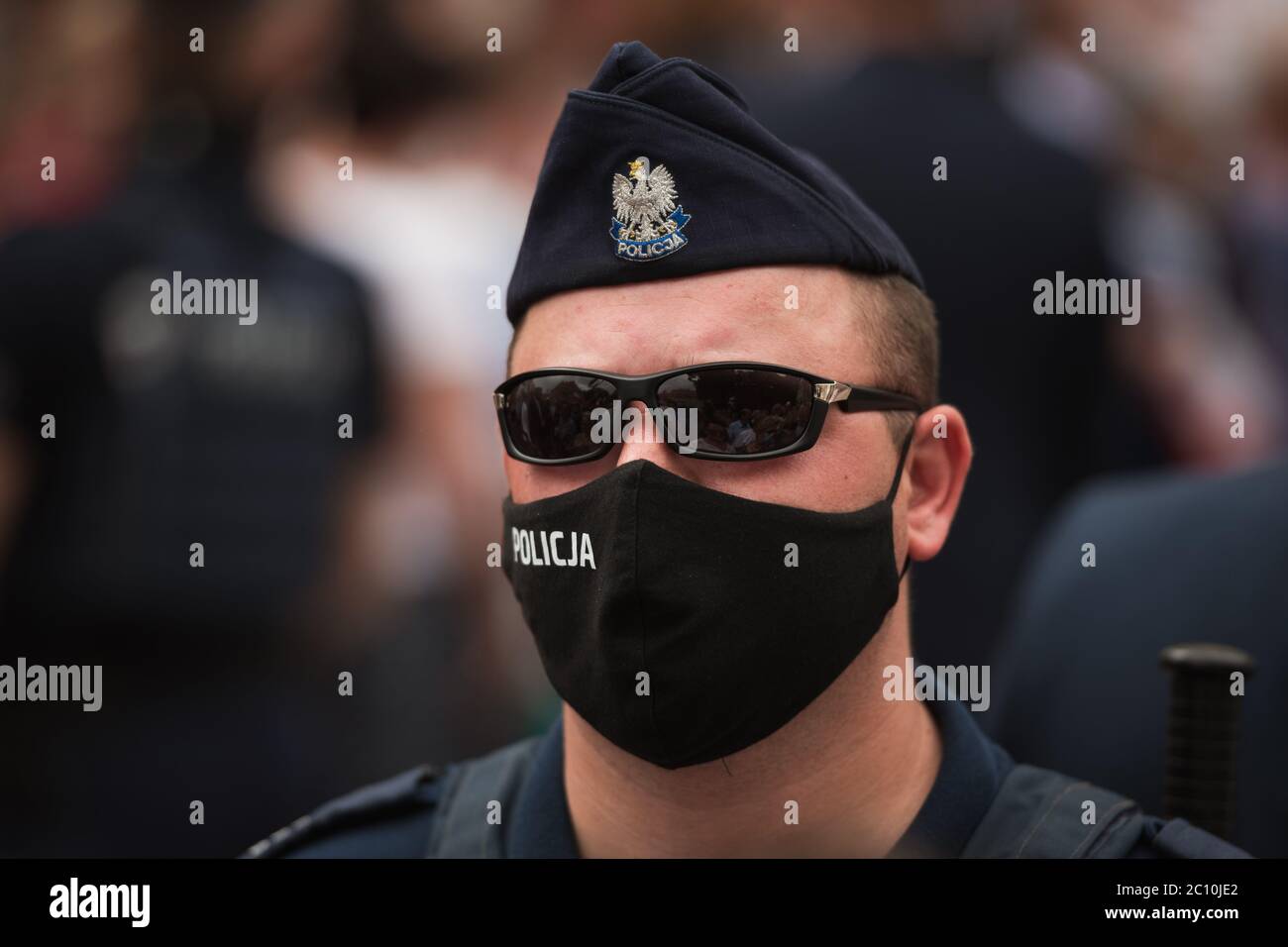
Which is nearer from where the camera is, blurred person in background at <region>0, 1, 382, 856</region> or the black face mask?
the black face mask

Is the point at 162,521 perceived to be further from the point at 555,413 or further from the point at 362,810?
the point at 555,413

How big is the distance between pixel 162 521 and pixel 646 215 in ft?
6.75

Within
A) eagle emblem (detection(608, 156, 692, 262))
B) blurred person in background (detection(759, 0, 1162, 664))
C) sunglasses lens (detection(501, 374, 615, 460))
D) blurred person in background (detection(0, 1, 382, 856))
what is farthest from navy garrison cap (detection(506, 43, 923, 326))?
blurred person in background (detection(0, 1, 382, 856))

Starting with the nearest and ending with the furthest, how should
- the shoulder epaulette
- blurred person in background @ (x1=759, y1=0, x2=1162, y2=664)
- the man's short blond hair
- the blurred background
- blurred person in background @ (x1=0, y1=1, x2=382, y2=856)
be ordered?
the man's short blond hair < the shoulder epaulette < blurred person in background @ (x1=759, y1=0, x2=1162, y2=664) < the blurred background < blurred person in background @ (x1=0, y1=1, x2=382, y2=856)

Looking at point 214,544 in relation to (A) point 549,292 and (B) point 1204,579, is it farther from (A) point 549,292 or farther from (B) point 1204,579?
(B) point 1204,579

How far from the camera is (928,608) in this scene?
367 centimetres

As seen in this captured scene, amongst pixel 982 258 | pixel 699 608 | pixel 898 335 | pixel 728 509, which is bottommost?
pixel 699 608

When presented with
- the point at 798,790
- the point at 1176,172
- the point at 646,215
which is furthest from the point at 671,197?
the point at 1176,172

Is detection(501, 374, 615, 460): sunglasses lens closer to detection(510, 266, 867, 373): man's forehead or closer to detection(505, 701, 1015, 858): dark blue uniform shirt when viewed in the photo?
detection(510, 266, 867, 373): man's forehead

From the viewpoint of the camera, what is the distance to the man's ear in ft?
8.17

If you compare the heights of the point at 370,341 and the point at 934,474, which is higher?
the point at 370,341

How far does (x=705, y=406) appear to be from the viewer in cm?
227

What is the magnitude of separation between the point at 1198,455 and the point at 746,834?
2.50m
